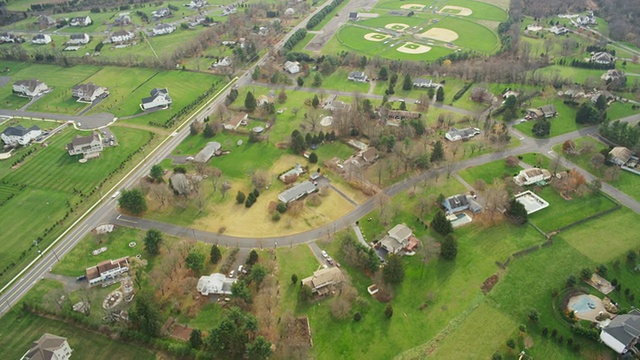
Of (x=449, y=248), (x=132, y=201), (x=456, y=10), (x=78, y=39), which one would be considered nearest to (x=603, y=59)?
(x=456, y=10)

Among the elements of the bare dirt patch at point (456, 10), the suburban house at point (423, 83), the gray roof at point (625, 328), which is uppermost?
the gray roof at point (625, 328)

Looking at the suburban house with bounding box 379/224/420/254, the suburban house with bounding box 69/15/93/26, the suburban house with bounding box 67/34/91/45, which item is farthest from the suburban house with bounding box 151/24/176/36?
the suburban house with bounding box 379/224/420/254

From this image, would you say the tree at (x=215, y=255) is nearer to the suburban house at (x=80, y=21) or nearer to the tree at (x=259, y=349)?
the tree at (x=259, y=349)

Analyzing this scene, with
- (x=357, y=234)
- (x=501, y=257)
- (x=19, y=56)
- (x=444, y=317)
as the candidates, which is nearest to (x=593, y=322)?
(x=501, y=257)

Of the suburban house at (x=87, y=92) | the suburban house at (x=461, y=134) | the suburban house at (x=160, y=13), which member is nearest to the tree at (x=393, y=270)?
the suburban house at (x=461, y=134)

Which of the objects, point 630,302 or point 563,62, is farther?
point 563,62

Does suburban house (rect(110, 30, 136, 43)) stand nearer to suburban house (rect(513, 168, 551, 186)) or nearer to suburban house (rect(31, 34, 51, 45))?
suburban house (rect(31, 34, 51, 45))

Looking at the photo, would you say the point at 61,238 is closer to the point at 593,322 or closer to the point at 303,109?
the point at 303,109
